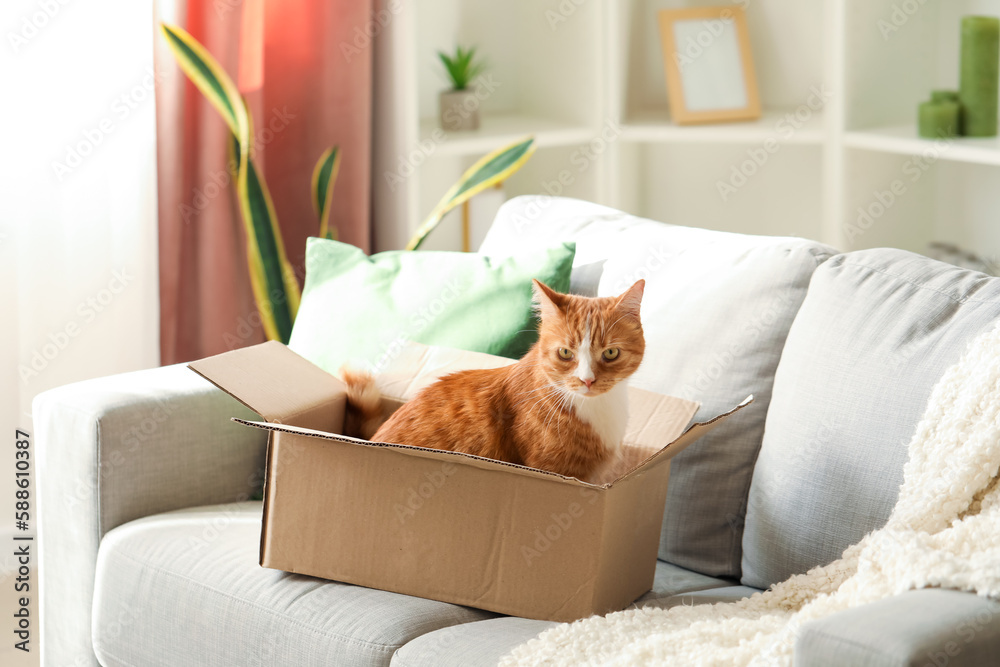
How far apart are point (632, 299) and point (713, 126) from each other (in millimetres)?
1752

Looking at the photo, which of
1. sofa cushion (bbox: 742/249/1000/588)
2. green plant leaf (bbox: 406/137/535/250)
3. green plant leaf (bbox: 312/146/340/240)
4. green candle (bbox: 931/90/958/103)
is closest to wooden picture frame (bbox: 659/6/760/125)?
green candle (bbox: 931/90/958/103)

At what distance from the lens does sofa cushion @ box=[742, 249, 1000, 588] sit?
4.30 ft

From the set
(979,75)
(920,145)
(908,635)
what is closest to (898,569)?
(908,635)

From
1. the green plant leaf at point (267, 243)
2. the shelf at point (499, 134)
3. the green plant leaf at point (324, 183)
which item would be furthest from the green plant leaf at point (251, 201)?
the shelf at point (499, 134)

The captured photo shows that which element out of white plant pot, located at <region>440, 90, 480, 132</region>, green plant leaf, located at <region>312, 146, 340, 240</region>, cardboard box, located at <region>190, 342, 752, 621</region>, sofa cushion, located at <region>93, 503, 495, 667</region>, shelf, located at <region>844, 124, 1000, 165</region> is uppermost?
white plant pot, located at <region>440, 90, 480, 132</region>

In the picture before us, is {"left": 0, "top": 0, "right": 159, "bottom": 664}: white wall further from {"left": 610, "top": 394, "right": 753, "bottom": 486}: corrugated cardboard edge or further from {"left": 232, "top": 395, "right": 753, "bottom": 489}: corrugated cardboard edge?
{"left": 610, "top": 394, "right": 753, "bottom": 486}: corrugated cardboard edge

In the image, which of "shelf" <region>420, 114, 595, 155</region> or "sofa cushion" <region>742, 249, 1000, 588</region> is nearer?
"sofa cushion" <region>742, 249, 1000, 588</region>

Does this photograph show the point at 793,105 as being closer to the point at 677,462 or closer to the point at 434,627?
the point at 677,462

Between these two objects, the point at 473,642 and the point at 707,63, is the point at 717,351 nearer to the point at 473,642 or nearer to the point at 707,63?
the point at 473,642

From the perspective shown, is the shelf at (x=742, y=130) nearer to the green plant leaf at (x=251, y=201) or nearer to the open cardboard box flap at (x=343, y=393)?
the green plant leaf at (x=251, y=201)

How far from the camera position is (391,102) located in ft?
9.19

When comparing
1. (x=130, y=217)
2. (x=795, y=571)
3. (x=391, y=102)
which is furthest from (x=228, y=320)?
(x=795, y=571)

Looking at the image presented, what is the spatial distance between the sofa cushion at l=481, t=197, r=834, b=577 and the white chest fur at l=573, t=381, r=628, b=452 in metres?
0.22

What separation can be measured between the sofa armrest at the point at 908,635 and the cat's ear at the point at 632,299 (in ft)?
1.69
